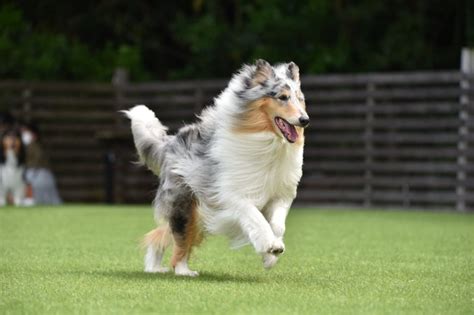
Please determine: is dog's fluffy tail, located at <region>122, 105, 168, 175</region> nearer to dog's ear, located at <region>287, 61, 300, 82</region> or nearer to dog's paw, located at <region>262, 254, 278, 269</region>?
dog's ear, located at <region>287, 61, 300, 82</region>

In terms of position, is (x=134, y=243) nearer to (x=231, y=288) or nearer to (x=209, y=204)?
(x=209, y=204)

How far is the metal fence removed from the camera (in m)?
18.5

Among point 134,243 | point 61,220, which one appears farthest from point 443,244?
point 61,220

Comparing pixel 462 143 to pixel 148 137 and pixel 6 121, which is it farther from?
pixel 148 137

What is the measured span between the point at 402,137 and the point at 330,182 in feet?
5.33

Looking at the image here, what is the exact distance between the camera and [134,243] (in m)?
11.6

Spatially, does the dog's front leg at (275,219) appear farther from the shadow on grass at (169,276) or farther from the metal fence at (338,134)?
the metal fence at (338,134)

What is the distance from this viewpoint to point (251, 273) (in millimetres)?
8500

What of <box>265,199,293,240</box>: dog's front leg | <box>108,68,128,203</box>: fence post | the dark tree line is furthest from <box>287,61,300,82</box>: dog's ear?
<box>108,68,128,203</box>: fence post

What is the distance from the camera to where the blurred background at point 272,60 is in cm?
1891

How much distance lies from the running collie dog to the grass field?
366 millimetres

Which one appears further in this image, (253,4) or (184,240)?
(253,4)

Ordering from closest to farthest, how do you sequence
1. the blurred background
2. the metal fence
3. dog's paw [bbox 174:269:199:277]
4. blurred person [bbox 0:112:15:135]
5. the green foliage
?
dog's paw [bbox 174:269:199:277], the metal fence, the blurred background, blurred person [bbox 0:112:15:135], the green foliage

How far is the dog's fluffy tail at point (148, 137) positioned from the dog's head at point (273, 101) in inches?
44.6
